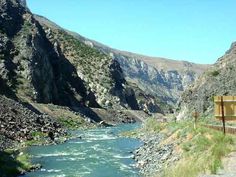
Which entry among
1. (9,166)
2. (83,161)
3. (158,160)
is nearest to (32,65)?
(83,161)

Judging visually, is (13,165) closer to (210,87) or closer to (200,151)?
(200,151)

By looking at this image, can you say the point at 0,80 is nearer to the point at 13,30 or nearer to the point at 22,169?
the point at 13,30

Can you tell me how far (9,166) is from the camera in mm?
39906

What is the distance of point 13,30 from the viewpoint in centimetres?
14688

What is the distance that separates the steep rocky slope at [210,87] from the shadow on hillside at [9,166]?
22.9 m

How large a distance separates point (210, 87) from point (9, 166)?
1024 inches

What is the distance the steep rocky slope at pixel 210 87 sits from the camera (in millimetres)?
52312

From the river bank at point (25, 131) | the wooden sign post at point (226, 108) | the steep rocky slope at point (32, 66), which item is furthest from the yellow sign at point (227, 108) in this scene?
the steep rocky slope at point (32, 66)

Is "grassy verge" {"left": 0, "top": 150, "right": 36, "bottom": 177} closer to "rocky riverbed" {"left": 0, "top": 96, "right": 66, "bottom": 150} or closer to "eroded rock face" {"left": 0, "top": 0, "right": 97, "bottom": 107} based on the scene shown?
"rocky riverbed" {"left": 0, "top": 96, "right": 66, "bottom": 150}

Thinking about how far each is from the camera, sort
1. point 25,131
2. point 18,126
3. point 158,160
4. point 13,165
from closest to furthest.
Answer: point 158,160, point 13,165, point 25,131, point 18,126

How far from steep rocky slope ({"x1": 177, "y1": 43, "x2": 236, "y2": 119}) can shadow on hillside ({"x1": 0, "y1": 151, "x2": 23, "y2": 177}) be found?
22886mm

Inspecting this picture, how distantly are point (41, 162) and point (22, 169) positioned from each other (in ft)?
20.0

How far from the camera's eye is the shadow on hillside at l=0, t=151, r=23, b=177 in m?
37.2

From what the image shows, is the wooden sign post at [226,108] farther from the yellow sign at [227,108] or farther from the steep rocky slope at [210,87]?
the steep rocky slope at [210,87]
